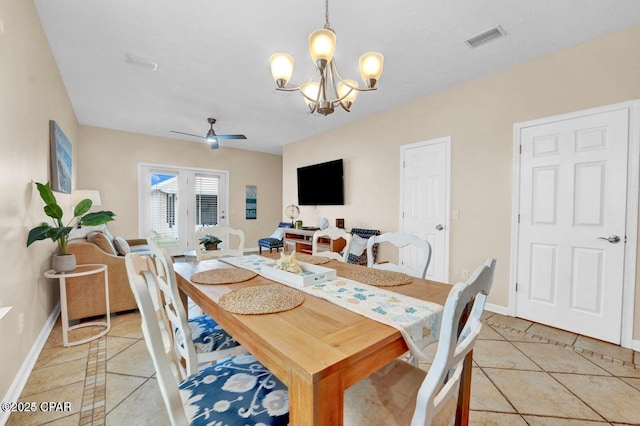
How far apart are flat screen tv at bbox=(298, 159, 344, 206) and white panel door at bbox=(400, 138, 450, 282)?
130 cm

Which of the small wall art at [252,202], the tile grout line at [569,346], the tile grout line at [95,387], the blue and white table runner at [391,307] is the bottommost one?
the tile grout line at [95,387]

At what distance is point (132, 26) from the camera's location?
2232 mm

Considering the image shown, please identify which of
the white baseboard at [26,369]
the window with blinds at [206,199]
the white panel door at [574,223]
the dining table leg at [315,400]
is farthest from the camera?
the window with blinds at [206,199]

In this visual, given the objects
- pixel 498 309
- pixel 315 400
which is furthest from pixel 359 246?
pixel 315 400

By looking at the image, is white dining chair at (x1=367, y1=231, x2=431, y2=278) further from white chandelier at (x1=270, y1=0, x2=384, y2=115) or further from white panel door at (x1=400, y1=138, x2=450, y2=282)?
white panel door at (x1=400, y1=138, x2=450, y2=282)

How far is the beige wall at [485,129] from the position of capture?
7.63 ft

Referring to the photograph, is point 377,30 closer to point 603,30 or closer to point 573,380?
point 603,30

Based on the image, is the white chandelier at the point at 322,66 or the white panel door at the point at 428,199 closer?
the white chandelier at the point at 322,66

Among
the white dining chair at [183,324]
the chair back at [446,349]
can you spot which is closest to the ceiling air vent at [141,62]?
the white dining chair at [183,324]

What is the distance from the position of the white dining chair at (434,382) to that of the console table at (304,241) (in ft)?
10.4

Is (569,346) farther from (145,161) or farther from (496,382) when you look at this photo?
(145,161)

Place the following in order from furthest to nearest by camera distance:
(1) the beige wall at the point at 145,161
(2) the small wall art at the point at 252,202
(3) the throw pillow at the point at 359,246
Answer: (2) the small wall art at the point at 252,202
(1) the beige wall at the point at 145,161
(3) the throw pillow at the point at 359,246

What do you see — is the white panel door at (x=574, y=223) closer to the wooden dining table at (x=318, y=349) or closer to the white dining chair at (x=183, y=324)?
the wooden dining table at (x=318, y=349)

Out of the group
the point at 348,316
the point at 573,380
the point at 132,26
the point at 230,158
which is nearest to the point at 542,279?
the point at 573,380
